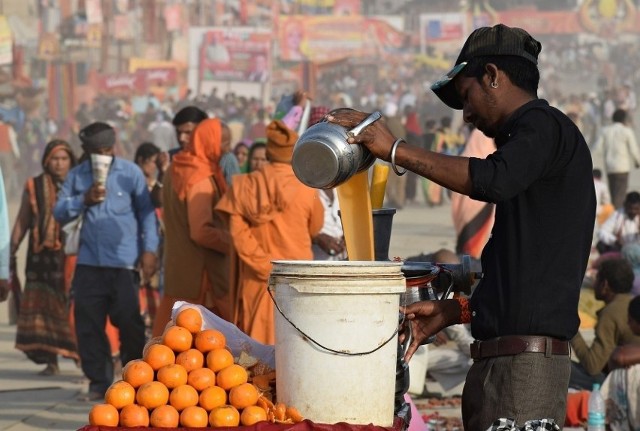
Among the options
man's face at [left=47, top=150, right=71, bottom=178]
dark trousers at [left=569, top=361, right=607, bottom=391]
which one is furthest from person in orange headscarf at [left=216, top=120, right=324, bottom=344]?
man's face at [left=47, top=150, right=71, bottom=178]

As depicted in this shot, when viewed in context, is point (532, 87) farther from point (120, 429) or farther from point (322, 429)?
point (120, 429)

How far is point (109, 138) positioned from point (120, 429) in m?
6.21

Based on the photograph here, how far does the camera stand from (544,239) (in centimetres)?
394

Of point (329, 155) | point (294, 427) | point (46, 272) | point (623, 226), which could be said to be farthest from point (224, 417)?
point (623, 226)

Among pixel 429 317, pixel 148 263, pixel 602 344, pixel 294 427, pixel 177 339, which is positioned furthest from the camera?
pixel 148 263

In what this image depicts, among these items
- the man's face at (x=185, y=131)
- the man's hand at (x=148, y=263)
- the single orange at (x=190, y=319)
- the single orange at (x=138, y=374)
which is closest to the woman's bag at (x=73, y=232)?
the man's hand at (x=148, y=263)

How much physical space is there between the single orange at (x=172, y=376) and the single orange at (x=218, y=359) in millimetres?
97

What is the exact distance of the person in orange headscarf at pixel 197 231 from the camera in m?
8.77

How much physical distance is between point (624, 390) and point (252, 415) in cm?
388

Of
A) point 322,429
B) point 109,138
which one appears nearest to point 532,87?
point 322,429

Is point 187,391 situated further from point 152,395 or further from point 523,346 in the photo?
point 523,346

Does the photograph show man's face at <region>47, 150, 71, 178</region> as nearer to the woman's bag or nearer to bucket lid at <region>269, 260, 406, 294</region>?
the woman's bag

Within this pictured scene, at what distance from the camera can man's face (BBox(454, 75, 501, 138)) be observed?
4035 mm

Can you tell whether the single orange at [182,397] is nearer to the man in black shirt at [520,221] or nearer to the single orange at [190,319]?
the single orange at [190,319]
